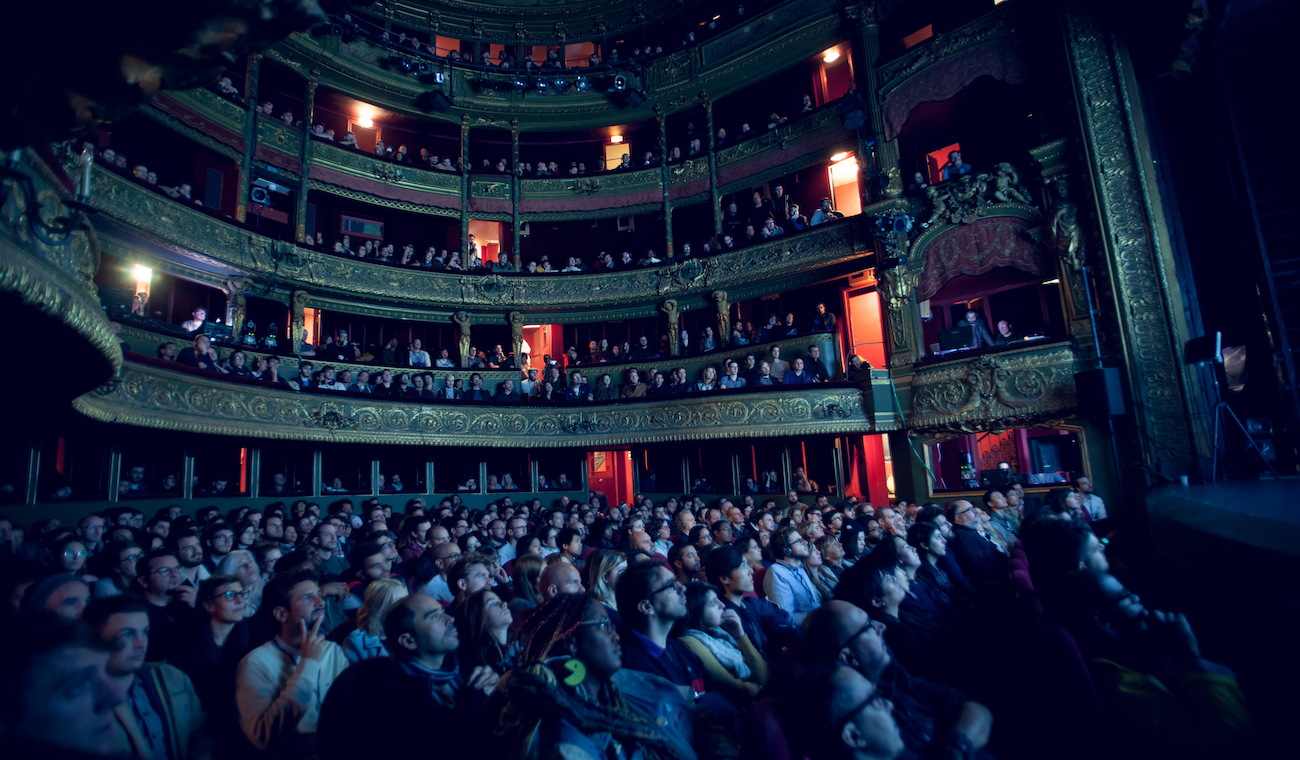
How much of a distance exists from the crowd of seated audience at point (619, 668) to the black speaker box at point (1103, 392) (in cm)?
620

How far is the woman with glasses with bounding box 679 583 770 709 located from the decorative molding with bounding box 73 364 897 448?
808 centimetres

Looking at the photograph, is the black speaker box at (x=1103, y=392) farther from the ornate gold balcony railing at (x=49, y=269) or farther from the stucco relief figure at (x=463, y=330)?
the stucco relief figure at (x=463, y=330)

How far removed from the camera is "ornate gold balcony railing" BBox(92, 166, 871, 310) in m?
11.0

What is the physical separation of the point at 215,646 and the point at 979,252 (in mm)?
11791

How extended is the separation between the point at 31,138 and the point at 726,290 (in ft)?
44.3

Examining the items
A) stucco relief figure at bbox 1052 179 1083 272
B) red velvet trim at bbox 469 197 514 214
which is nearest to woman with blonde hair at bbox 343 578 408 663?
stucco relief figure at bbox 1052 179 1083 272

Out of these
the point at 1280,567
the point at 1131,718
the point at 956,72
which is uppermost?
the point at 956,72

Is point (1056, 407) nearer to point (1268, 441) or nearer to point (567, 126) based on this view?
point (1268, 441)

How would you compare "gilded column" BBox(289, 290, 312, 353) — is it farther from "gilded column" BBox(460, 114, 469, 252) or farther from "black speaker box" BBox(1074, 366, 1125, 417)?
"black speaker box" BBox(1074, 366, 1125, 417)

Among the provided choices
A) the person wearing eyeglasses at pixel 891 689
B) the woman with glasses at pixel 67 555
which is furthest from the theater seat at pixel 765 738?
the woman with glasses at pixel 67 555

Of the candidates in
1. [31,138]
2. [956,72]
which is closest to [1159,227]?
[956,72]

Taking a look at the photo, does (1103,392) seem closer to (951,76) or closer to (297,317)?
(951,76)

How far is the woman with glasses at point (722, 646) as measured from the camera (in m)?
2.82

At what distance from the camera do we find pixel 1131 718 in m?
2.11
